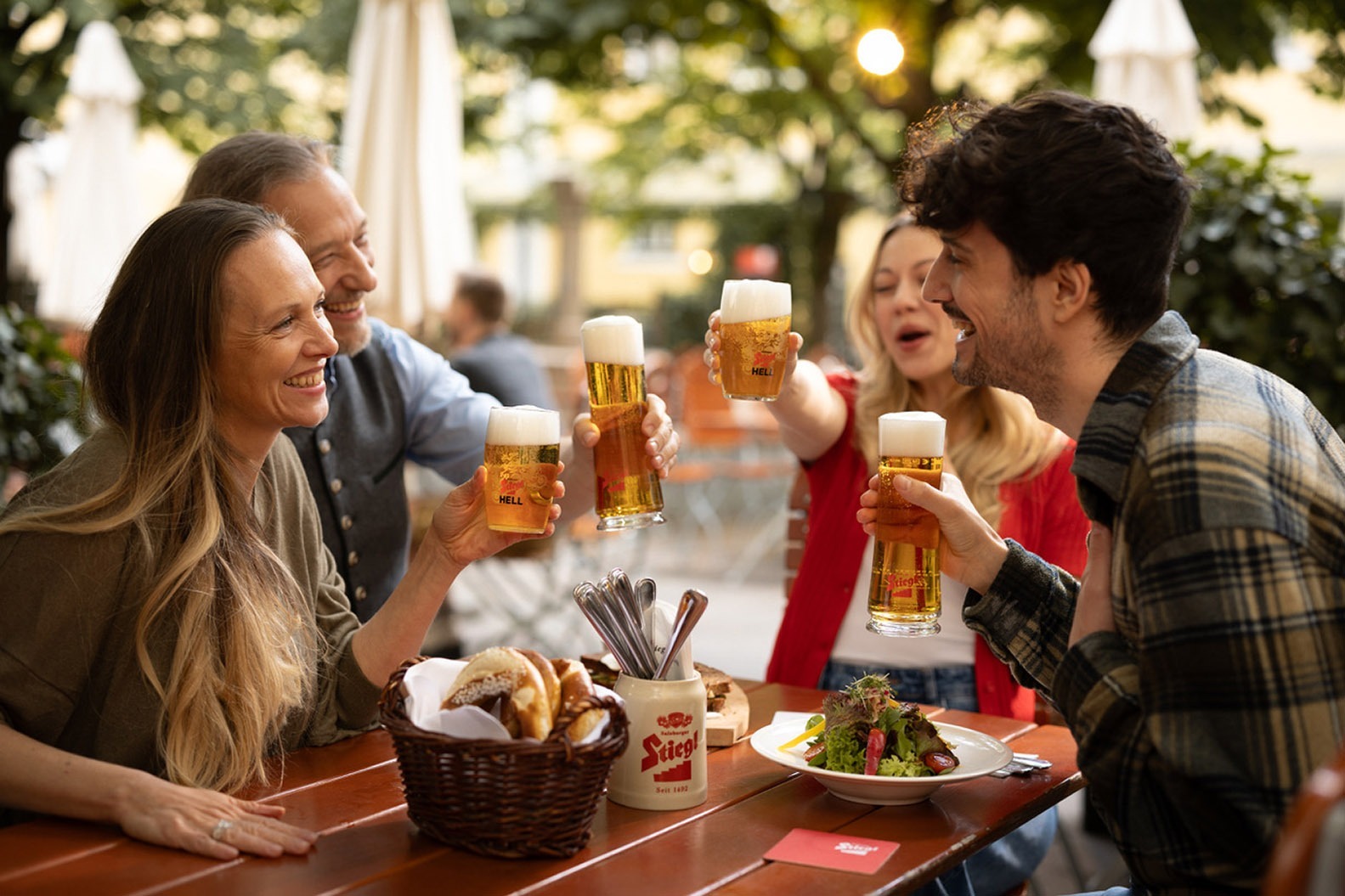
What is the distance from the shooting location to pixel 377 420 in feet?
9.82

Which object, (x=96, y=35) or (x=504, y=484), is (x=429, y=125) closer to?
(x=96, y=35)

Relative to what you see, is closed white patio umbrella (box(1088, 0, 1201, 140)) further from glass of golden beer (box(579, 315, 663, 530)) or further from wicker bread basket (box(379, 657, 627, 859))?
wicker bread basket (box(379, 657, 627, 859))

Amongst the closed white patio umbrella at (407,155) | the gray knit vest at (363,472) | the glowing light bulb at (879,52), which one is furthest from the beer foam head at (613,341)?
the glowing light bulb at (879,52)

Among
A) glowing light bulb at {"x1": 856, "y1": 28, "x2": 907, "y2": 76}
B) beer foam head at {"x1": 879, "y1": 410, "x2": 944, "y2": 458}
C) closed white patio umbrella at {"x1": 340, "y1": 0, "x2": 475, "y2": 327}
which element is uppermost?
glowing light bulb at {"x1": 856, "y1": 28, "x2": 907, "y2": 76}

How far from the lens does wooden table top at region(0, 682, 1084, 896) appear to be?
63.0 inches

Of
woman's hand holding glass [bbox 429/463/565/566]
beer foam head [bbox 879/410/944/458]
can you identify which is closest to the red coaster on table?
beer foam head [bbox 879/410/944/458]

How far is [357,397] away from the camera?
2.96 metres

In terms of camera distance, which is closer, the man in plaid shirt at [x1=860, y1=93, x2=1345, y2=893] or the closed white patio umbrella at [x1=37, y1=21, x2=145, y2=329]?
the man in plaid shirt at [x1=860, y1=93, x2=1345, y2=893]

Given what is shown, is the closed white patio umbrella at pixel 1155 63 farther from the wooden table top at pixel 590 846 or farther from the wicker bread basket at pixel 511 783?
the wicker bread basket at pixel 511 783

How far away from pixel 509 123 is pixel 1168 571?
13883 mm

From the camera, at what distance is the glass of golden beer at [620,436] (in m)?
2.15

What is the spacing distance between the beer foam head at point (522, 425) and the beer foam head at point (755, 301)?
16.8 inches

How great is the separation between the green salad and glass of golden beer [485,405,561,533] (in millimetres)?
522

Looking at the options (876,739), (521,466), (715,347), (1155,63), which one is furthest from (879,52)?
(876,739)
